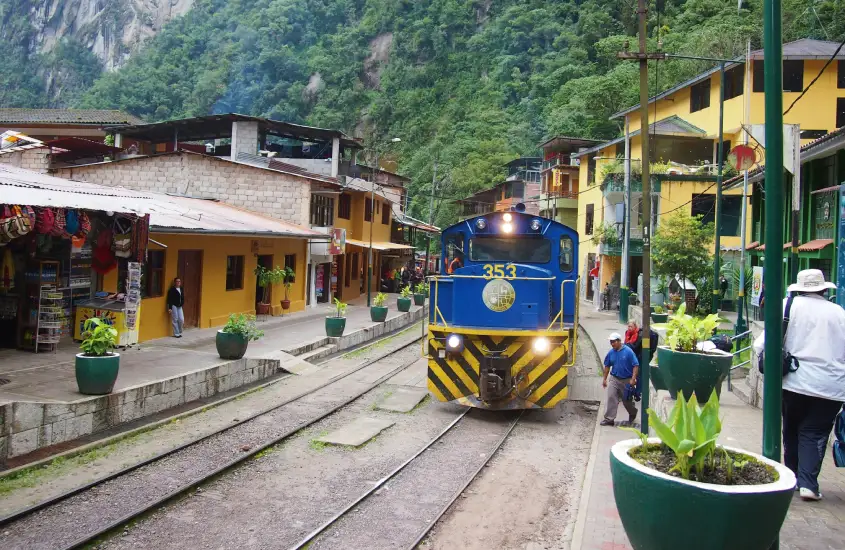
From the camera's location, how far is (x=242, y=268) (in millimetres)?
21953

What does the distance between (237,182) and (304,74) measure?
193 ft

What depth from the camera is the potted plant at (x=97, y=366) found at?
9.83 m

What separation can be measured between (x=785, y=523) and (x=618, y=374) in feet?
17.4

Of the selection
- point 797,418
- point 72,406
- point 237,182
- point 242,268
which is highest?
point 237,182

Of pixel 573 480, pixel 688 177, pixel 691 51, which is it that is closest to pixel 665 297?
pixel 688 177

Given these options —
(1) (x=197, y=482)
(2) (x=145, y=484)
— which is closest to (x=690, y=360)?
(1) (x=197, y=482)

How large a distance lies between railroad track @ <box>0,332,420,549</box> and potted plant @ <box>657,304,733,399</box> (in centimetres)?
527

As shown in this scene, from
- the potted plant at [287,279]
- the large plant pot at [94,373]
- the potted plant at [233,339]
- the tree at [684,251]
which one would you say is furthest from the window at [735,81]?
the large plant pot at [94,373]

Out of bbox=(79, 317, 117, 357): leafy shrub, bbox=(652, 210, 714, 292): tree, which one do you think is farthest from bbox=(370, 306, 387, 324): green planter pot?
bbox=(79, 317, 117, 357): leafy shrub

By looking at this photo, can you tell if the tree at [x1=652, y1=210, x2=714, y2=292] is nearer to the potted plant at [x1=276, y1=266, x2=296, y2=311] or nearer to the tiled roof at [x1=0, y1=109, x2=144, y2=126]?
the potted plant at [x1=276, y1=266, x2=296, y2=311]

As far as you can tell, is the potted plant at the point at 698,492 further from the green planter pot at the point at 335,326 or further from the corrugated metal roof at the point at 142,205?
the green planter pot at the point at 335,326

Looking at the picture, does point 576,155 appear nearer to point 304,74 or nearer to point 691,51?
point 691,51

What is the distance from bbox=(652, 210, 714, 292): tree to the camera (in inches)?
1019

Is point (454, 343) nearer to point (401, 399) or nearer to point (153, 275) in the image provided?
point (401, 399)
